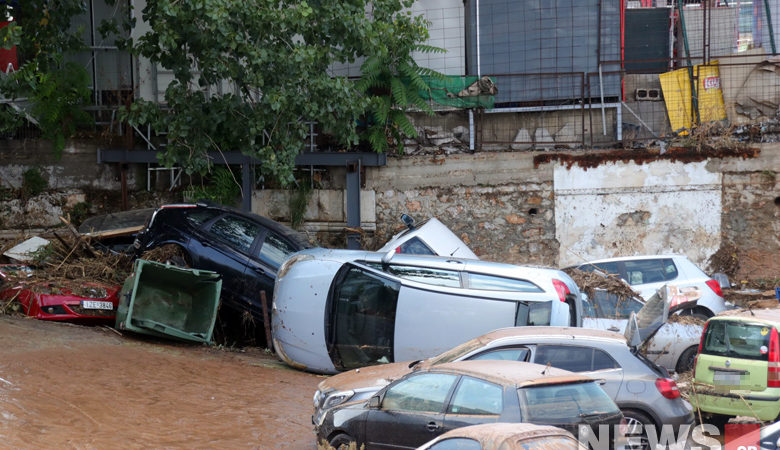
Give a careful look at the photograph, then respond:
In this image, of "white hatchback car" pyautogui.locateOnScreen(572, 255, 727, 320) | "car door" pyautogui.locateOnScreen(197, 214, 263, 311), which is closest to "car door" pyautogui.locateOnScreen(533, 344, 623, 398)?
"white hatchback car" pyautogui.locateOnScreen(572, 255, 727, 320)

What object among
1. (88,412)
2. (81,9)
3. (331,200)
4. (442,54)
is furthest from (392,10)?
(88,412)

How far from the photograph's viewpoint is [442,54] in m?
16.0

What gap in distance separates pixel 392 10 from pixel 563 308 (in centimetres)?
679

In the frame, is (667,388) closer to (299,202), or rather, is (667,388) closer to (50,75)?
(299,202)

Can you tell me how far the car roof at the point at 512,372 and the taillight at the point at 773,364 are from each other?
296cm

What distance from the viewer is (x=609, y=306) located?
1095 centimetres

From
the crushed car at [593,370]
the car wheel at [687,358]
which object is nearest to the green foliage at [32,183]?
the crushed car at [593,370]

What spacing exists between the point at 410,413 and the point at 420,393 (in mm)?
186

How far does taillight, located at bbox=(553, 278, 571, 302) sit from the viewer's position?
908 cm

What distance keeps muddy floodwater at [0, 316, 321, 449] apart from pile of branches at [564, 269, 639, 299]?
13.6 ft

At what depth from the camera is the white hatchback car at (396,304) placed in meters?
9.14

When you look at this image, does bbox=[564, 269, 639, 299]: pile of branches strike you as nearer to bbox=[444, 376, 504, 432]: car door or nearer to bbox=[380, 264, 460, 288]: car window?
bbox=[380, 264, 460, 288]: car window

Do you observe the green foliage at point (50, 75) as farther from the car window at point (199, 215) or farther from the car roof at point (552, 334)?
the car roof at point (552, 334)

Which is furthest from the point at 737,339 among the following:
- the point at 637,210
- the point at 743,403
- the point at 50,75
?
the point at 50,75
